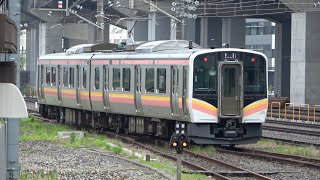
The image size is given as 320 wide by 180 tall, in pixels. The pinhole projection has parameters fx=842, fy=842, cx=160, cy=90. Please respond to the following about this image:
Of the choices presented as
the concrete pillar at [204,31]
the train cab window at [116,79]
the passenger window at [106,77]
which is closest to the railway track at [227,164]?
the train cab window at [116,79]

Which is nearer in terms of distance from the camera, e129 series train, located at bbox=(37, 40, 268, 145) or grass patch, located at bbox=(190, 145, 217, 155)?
grass patch, located at bbox=(190, 145, 217, 155)

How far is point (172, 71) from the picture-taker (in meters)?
23.1

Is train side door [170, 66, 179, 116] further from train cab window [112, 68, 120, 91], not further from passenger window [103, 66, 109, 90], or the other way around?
passenger window [103, 66, 109, 90]

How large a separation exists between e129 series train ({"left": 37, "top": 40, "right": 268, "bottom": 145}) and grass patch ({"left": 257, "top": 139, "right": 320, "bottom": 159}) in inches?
33.9

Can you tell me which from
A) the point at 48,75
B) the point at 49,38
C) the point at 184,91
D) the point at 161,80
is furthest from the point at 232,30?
the point at 184,91

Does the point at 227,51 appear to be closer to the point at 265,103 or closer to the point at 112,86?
the point at 265,103

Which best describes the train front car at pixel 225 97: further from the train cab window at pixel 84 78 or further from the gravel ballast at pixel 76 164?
the train cab window at pixel 84 78

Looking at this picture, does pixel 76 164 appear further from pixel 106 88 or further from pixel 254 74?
pixel 106 88

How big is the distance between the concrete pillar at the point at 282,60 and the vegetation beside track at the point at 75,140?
44.3 m

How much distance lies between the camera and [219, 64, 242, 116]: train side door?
22.6 meters

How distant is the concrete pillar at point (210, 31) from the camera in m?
71.1

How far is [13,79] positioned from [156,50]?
15.9 m

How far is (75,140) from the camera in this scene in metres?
24.2

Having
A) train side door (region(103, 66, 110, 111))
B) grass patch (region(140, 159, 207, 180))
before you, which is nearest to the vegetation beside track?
grass patch (region(140, 159, 207, 180))
